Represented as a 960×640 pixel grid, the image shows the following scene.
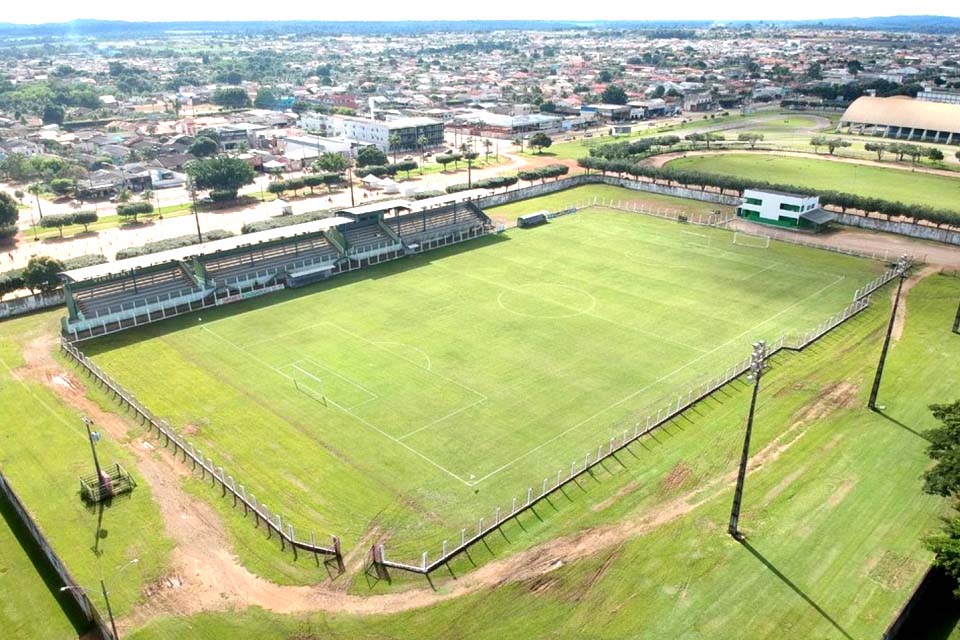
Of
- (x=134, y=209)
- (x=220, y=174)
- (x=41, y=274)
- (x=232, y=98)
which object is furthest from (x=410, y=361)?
(x=232, y=98)

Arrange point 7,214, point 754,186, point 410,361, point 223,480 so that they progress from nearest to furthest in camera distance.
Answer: point 223,480, point 410,361, point 7,214, point 754,186

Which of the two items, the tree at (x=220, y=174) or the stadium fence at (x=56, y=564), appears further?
the tree at (x=220, y=174)

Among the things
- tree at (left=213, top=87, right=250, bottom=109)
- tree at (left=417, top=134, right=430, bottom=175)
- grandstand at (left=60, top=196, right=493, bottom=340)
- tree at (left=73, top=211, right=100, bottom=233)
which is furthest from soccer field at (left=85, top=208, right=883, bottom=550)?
tree at (left=213, top=87, right=250, bottom=109)

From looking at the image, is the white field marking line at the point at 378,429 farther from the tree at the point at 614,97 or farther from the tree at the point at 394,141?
the tree at the point at 614,97

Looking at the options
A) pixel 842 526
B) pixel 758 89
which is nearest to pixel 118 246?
pixel 842 526

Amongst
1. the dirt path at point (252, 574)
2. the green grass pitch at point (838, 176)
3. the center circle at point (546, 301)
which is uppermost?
the green grass pitch at point (838, 176)

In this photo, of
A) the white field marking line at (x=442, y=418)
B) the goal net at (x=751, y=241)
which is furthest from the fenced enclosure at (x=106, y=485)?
the goal net at (x=751, y=241)

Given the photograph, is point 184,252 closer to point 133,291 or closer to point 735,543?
point 133,291

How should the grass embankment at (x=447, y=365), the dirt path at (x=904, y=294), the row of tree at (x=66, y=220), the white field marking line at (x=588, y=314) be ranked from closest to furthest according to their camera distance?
the grass embankment at (x=447, y=365)
the white field marking line at (x=588, y=314)
the dirt path at (x=904, y=294)
the row of tree at (x=66, y=220)
